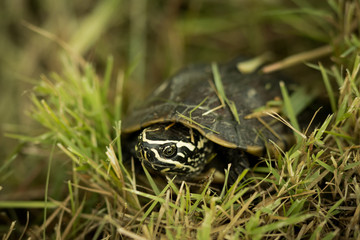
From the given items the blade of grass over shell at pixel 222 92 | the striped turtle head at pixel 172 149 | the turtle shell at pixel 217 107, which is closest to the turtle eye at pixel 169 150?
the striped turtle head at pixel 172 149

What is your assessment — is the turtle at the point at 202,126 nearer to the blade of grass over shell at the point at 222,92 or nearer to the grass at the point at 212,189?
the blade of grass over shell at the point at 222,92

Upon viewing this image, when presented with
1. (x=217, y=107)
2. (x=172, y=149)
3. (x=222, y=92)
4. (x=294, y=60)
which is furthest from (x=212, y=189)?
(x=294, y=60)

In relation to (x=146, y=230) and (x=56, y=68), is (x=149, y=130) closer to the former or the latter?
(x=146, y=230)

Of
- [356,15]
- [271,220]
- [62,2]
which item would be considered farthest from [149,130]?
[62,2]

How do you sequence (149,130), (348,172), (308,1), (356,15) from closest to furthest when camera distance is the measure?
(348,172) → (149,130) → (356,15) → (308,1)

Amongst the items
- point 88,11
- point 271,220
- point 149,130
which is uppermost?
point 88,11

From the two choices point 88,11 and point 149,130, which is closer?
point 149,130

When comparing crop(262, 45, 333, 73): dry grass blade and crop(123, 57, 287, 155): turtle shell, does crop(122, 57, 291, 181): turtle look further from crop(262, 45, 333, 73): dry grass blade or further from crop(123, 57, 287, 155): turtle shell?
crop(262, 45, 333, 73): dry grass blade
